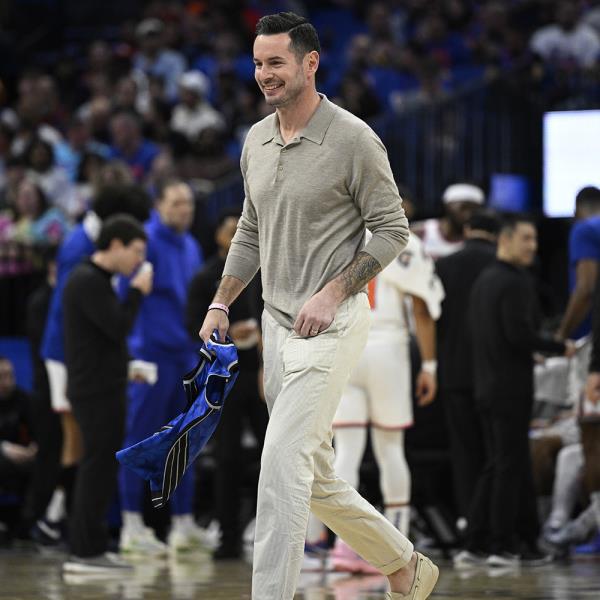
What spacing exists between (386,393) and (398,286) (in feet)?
1.78

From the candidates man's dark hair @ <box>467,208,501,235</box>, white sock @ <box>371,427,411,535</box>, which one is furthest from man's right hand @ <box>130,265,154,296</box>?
man's dark hair @ <box>467,208,501,235</box>

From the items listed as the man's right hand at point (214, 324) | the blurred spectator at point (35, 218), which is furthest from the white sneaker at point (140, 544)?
the blurred spectator at point (35, 218)

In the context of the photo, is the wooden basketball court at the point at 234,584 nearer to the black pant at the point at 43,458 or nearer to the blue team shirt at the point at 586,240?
the black pant at the point at 43,458

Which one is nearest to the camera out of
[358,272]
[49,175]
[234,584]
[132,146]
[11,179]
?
[358,272]

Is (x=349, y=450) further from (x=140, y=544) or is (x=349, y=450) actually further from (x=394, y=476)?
(x=140, y=544)

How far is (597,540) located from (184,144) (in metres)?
8.10

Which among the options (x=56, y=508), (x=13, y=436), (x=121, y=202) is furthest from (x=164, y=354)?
(x=13, y=436)

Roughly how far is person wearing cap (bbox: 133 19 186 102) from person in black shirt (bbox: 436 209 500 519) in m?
9.41

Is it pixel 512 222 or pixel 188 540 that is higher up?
pixel 512 222

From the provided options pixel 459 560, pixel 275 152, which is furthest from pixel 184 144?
pixel 275 152

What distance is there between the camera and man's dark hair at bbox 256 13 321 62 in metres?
5.11

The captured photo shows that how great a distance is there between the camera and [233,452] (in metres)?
8.69

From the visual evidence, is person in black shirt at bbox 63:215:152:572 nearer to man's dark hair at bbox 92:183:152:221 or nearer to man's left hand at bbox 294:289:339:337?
man's dark hair at bbox 92:183:152:221

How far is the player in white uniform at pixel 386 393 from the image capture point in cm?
767
